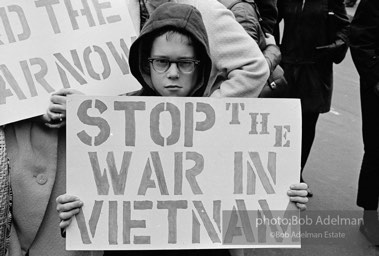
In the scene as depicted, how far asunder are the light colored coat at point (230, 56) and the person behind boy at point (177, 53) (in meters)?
0.12

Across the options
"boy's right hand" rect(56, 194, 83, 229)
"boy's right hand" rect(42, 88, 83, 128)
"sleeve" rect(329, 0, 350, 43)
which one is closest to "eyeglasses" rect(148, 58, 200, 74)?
"boy's right hand" rect(42, 88, 83, 128)

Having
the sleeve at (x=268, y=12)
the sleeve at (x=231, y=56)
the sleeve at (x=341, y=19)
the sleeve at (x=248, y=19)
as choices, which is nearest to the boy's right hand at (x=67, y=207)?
the sleeve at (x=231, y=56)

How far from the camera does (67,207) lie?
1.78m

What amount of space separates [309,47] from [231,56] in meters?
2.31

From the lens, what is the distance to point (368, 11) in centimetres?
364

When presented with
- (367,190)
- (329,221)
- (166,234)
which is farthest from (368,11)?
(166,234)

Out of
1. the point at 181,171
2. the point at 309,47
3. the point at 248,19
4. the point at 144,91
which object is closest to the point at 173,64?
the point at 144,91

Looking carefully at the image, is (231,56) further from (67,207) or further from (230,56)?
(67,207)

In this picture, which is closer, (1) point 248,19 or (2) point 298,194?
(2) point 298,194

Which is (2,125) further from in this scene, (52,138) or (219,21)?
(219,21)

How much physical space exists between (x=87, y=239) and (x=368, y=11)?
251 centimetres

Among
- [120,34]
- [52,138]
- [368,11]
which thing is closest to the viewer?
[52,138]

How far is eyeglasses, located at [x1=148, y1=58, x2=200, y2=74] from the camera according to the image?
6.33 feet

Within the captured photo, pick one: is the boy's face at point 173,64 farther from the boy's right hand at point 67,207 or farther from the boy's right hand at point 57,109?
the boy's right hand at point 67,207
